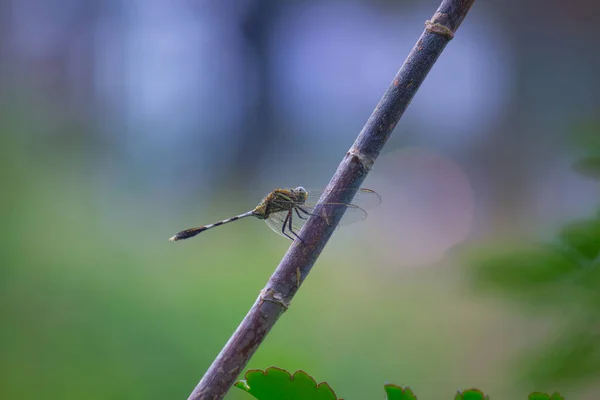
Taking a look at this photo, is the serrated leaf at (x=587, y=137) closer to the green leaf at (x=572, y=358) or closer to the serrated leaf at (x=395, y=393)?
the green leaf at (x=572, y=358)

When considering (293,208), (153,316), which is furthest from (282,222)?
(153,316)

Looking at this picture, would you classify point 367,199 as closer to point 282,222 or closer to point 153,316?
point 282,222

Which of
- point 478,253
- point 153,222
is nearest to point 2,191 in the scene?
point 153,222

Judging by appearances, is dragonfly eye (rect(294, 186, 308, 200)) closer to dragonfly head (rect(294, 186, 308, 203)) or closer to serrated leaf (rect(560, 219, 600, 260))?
dragonfly head (rect(294, 186, 308, 203))

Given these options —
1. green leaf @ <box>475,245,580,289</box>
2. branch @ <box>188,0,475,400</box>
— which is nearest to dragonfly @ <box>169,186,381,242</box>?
green leaf @ <box>475,245,580,289</box>

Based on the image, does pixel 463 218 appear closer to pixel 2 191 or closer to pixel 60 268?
pixel 60 268

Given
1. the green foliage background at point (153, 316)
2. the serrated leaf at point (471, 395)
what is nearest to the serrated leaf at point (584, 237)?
the serrated leaf at point (471, 395)
